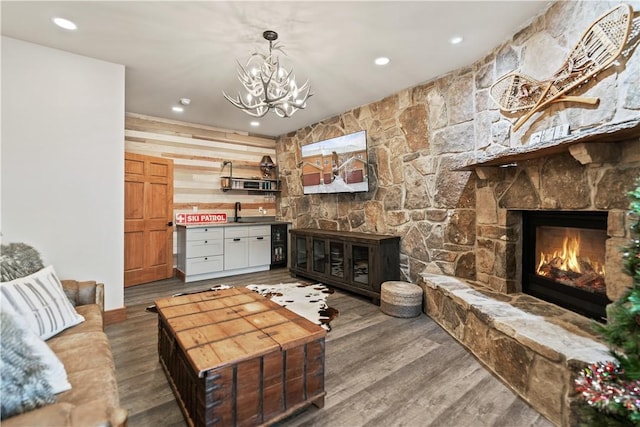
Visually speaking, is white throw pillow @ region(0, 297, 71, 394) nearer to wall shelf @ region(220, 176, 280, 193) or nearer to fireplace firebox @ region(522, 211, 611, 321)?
fireplace firebox @ region(522, 211, 611, 321)

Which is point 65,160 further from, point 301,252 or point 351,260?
point 351,260

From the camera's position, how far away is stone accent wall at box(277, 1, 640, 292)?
1.79 meters

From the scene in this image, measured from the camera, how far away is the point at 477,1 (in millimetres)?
2012

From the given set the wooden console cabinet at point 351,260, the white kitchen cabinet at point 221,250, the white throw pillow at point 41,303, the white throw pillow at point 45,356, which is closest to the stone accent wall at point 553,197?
the wooden console cabinet at point 351,260

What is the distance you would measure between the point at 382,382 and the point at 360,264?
70.6 inches

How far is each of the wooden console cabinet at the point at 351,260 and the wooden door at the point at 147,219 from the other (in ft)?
7.26

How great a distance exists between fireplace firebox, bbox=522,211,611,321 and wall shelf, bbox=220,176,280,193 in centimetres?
429

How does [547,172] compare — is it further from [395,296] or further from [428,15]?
[395,296]

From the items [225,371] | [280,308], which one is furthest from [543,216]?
[225,371]

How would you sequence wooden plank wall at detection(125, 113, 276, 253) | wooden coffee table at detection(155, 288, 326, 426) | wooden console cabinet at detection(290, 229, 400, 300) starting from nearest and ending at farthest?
1. wooden coffee table at detection(155, 288, 326, 426)
2. wooden console cabinet at detection(290, 229, 400, 300)
3. wooden plank wall at detection(125, 113, 276, 253)

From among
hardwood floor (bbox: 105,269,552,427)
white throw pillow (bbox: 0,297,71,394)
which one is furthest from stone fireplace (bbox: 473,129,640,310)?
white throw pillow (bbox: 0,297,71,394)

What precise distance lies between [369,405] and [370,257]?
6.18 feet

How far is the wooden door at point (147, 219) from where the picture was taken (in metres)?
4.17

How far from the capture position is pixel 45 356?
114cm
